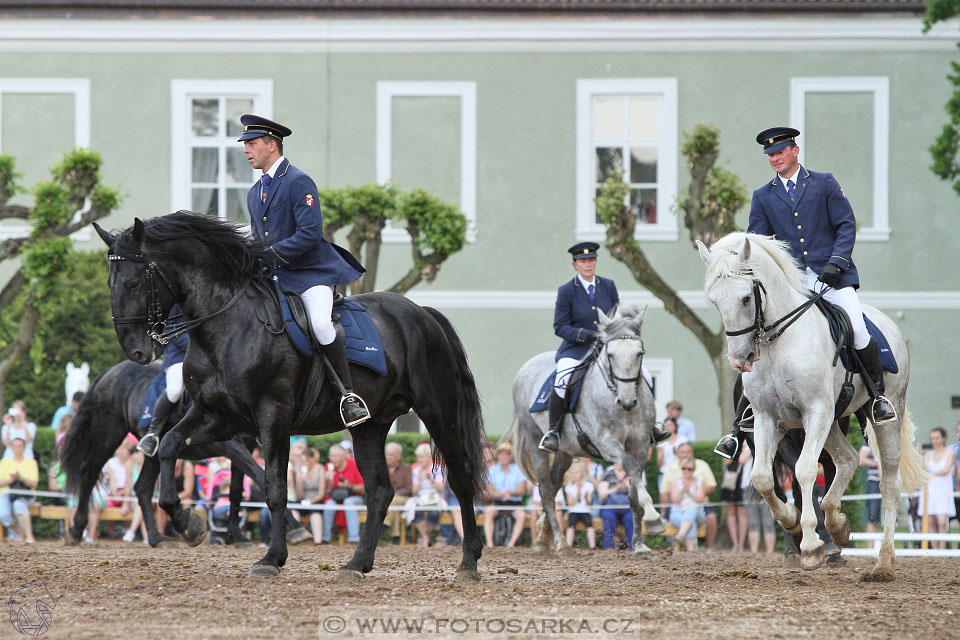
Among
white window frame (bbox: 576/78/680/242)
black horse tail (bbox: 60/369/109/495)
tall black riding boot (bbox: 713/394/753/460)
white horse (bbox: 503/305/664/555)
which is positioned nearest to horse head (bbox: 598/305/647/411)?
white horse (bbox: 503/305/664/555)

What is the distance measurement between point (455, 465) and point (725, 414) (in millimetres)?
11324

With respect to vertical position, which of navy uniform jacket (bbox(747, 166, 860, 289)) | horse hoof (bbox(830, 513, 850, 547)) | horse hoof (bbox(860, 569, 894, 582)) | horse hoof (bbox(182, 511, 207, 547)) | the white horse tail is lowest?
horse hoof (bbox(860, 569, 894, 582))

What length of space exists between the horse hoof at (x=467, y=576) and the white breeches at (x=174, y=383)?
15.3 ft

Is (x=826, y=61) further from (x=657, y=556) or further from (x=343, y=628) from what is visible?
(x=343, y=628)

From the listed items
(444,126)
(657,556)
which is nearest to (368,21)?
(444,126)

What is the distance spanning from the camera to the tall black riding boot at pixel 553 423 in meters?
12.8

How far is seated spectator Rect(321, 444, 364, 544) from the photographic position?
51.7 feet

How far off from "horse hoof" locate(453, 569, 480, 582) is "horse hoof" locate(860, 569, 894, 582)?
2.86m

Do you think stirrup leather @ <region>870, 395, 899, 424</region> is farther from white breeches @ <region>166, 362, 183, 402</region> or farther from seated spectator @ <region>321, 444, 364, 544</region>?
seated spectator @ <region>321, 444, 364, 544</region>

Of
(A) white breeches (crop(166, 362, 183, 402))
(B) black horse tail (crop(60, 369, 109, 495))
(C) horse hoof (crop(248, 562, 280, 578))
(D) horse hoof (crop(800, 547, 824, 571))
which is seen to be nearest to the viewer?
(C) horse hoof (crop(248, 562, 280, 578))

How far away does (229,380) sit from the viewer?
26.0ft

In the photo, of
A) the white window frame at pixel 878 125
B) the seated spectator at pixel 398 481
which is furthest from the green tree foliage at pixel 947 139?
the seated spectator at pixel 398 481

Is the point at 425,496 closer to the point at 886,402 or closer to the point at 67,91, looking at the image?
the point at 886,402

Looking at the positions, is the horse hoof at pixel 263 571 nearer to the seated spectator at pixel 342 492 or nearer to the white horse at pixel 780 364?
the white horse at pixel 780 364
